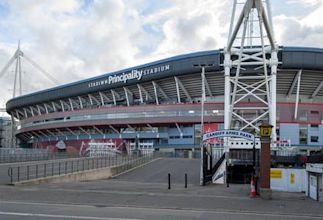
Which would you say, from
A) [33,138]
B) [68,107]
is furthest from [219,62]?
[33,138]

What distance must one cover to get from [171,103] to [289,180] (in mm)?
69606

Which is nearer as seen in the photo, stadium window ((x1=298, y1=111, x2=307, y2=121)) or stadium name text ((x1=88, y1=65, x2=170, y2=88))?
stadium window ((x1=298, y1=111, x2=307, y2=121))

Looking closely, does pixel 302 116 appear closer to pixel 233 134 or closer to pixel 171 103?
pixel 171 103

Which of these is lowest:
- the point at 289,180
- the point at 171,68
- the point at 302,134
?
the point at 289,180

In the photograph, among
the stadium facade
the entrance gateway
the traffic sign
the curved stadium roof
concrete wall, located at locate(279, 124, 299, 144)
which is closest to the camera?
the traffic sign

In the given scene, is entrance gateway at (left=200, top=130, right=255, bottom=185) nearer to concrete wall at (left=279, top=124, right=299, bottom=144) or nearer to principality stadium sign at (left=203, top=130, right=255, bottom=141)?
principality stadium sign at (left=203, top=130, right=255, bottom=141)

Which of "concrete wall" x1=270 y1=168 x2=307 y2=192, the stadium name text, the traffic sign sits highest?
the stadium name text

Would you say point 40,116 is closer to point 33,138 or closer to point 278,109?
point 33,138

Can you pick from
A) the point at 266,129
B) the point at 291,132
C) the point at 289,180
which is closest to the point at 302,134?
the point at 291,132

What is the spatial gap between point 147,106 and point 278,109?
2678 cm

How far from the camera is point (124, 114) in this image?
98250 millimetres

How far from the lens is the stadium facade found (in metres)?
83.9

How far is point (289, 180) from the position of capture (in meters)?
26.6

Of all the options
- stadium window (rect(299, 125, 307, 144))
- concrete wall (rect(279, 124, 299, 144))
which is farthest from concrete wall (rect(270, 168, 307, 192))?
stadium window (rect(299, 125, 307, 144))
